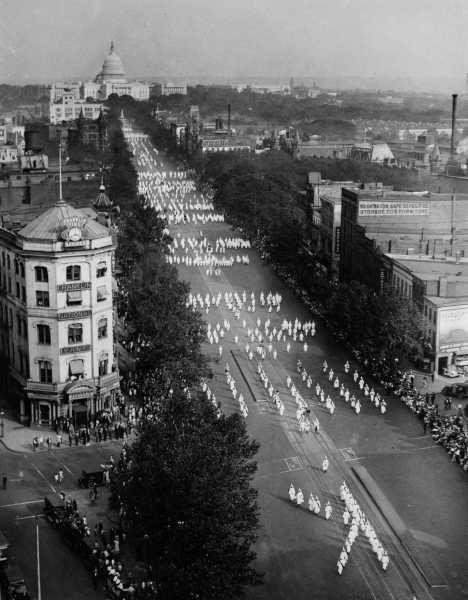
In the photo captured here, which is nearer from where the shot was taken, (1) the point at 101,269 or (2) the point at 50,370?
(2) the point at 50,370

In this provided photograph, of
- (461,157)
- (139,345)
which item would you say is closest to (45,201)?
(139,345)

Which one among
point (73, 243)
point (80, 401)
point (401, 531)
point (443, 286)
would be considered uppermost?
point (73, 243)

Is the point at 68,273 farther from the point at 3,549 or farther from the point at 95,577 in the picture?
the point at 3,549

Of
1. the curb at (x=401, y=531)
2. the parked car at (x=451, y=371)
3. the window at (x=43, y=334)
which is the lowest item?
the curb at (x=401, y=531)

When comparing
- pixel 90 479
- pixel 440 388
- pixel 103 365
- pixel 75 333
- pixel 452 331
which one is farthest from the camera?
pixel 452 331

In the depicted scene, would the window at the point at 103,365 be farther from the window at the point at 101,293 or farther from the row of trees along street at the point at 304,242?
the row of trees along street at the point at 304,242

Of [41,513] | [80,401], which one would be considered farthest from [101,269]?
[41,513]

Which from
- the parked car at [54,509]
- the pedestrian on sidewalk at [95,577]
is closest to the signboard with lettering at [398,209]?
the parked car at [54,509]

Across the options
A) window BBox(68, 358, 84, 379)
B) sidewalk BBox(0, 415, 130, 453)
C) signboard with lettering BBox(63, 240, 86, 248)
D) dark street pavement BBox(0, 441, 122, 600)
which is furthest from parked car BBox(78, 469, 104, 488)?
signboard with lettering BBox(63, 240, 86, 248)
